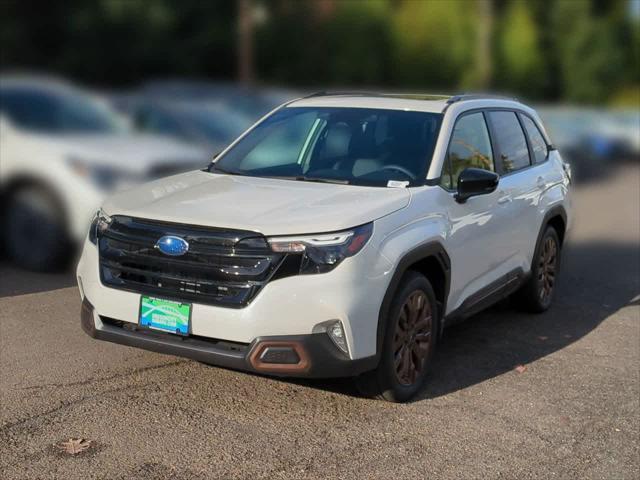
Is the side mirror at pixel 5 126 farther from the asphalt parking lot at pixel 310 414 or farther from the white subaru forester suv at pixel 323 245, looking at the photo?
the white subaru forester suv at pixel 323 245

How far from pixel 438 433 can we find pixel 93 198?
4.11 m

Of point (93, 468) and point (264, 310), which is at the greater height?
point (264, 310)

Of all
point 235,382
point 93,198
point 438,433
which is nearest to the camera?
point 438,433

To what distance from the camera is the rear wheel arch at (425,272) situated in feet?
15.4

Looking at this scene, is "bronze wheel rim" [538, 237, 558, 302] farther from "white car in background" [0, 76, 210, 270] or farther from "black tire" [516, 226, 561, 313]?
"white car in background" [0, 76, 210, 270]

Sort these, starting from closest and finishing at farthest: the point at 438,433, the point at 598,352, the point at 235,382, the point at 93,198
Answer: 1. the point at 438,433
2. the point at 235,382
3. the point at 598,352
4. the point at 93,198

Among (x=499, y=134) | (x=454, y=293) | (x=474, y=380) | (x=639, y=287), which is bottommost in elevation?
(x=639, y=287)

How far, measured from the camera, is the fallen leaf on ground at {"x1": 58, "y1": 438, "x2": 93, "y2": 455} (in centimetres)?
426

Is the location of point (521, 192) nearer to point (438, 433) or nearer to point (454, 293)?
point (454, 293)

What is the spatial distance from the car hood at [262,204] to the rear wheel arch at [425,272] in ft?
0.95

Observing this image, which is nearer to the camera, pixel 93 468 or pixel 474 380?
pixel 93 468

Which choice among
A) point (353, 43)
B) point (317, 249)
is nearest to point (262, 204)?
point (317, 249)

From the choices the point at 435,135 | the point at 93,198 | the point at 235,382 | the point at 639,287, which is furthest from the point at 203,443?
the point at 639,287

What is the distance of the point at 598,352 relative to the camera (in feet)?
21.0
